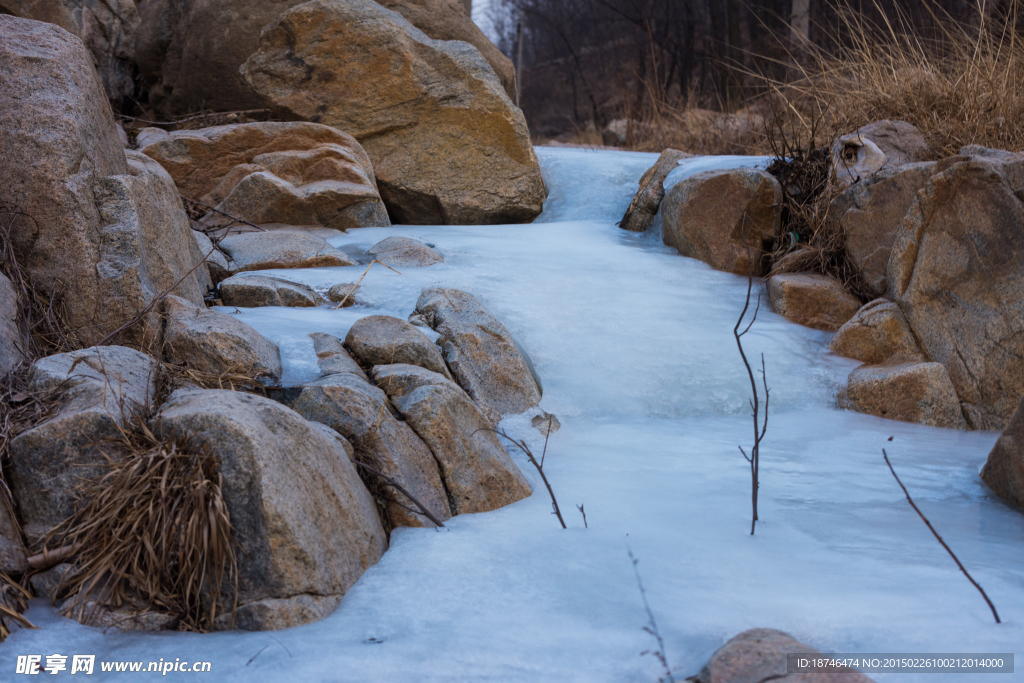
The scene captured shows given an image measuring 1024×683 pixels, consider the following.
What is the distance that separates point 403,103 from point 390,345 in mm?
3436

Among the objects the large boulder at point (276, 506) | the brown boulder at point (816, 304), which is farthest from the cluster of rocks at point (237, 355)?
the brown boulder at point (816, 304)

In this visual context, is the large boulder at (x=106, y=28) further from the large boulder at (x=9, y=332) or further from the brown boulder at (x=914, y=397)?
the brown boulder at (x=914, y=397)

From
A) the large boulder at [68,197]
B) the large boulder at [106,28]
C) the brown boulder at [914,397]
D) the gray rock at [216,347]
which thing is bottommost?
the brown boulder at [914,397]

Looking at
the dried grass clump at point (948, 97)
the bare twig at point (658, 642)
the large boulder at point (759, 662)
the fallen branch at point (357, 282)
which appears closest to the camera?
the large boulder at point (759, 662)

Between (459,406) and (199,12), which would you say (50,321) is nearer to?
(459,406)

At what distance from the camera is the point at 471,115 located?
5582 mm

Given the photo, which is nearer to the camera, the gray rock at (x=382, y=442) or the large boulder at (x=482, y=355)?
the gray rock at (x=382, y=442)

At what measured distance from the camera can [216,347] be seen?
2264mm

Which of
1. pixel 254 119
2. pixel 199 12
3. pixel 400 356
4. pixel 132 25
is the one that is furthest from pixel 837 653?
pixel 132 25

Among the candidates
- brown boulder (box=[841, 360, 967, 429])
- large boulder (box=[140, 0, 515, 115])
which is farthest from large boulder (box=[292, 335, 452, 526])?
large boulder (box=[140, 0, 515, 115])

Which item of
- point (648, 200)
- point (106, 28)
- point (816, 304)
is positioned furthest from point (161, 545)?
point (106, 28)

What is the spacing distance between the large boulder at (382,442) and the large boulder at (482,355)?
1.96 feet

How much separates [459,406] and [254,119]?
14.1ft

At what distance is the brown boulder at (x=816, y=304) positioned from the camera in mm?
4047
